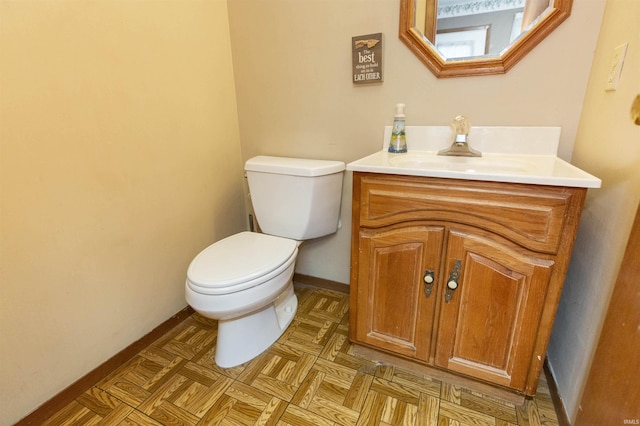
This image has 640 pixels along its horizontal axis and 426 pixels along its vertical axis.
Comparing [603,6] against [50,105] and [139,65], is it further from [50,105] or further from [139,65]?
[50,105]

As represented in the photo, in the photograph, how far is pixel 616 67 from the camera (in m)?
0.90

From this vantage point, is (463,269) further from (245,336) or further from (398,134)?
(245,336)

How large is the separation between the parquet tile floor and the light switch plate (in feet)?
3.54

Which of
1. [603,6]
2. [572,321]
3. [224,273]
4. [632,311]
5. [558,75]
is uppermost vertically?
[603,6]

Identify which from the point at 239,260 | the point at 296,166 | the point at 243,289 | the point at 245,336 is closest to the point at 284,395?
the point at 245,336

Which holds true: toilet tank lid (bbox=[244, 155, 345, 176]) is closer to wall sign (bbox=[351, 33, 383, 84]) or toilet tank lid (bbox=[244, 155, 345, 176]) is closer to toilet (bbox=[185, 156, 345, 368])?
toilet (bbox=[185, 156, 345, 368])

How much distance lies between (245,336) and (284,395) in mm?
297

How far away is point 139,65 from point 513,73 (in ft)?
4.81

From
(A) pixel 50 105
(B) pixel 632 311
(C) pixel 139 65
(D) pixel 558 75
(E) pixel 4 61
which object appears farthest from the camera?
(C) pixel 139 65

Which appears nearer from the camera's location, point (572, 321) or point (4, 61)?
point (4, 61)

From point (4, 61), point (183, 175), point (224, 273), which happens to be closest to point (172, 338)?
point (224, 273)

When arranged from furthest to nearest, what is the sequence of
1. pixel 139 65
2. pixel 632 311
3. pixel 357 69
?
1. pixel 357 69
2. pixel 139 65
3. pixel 632 311

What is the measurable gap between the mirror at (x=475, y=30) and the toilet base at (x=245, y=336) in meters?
1.30

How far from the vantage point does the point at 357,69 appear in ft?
4.56
